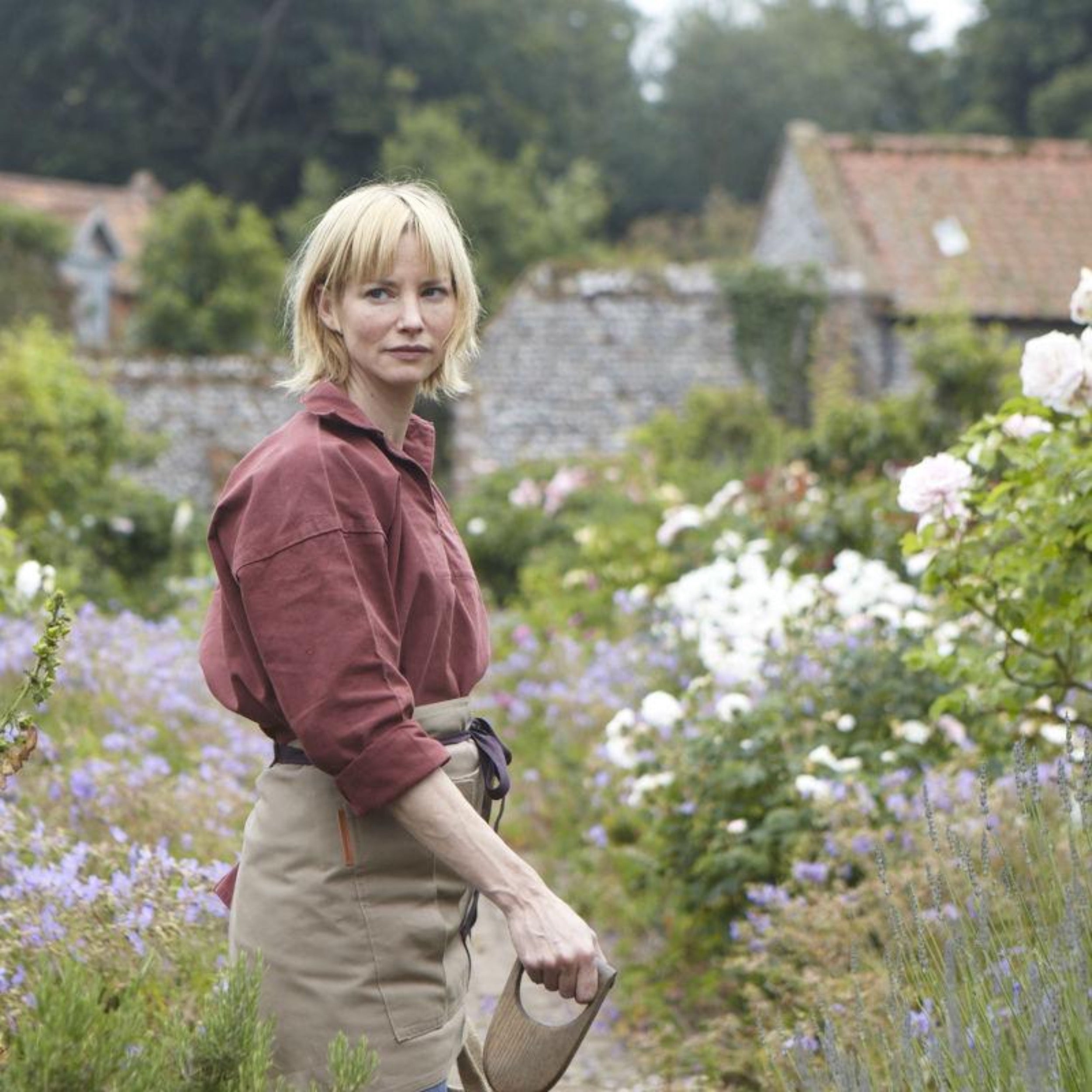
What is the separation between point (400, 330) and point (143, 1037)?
0.92m

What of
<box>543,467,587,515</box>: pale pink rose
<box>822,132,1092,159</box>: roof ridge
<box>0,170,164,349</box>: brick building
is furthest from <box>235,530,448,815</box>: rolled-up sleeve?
<box>0,170,164,349</box>: brick building

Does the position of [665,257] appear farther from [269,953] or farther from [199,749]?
[269,953]

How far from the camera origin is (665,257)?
1383 inches

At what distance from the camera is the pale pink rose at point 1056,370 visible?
324cm

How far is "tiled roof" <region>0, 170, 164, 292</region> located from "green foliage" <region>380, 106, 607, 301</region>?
601cm

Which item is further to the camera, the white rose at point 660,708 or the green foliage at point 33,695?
the white rose at point 660,708

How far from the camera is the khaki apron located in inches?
78.1

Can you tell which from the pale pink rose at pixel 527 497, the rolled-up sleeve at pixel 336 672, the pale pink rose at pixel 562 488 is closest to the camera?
the rolled-up sleeve at pixel 336 672

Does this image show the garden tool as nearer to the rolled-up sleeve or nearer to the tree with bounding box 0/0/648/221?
the rolled-up sleeve

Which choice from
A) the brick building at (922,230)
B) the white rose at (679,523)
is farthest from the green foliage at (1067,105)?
the white rose at (679,523)

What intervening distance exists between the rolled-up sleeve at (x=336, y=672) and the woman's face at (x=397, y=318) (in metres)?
0.31

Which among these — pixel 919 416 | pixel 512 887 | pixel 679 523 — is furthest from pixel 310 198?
pixel 512 887

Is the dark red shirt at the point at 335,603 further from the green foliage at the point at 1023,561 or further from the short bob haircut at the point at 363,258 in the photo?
the green foliage at the point at 1023,561

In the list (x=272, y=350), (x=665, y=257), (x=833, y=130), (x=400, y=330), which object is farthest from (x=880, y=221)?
(x=833, y=130)
